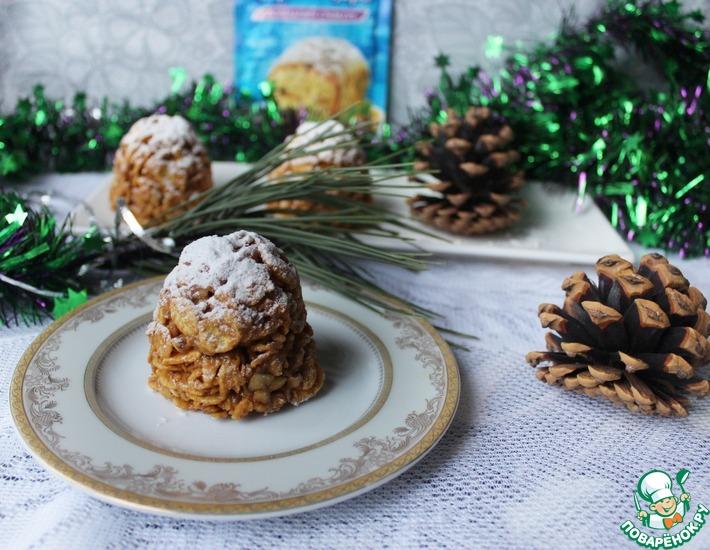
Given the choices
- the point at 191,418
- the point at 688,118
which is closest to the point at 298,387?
the point at 191,418

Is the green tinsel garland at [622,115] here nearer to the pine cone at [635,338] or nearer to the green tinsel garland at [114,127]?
the green tinsel garland at [114,127]

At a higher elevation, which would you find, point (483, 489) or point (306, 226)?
point (306, 226)

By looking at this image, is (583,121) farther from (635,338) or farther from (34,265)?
(34,265)

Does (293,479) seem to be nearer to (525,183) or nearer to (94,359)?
(94,359)

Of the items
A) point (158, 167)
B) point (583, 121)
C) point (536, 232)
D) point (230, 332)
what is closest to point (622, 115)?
point (583, 121)

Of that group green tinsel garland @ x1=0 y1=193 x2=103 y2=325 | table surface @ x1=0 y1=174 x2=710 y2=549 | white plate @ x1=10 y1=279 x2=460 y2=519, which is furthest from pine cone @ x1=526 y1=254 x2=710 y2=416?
green tinsel garland @ x1=0 y1=193 x2=103 y2=325
